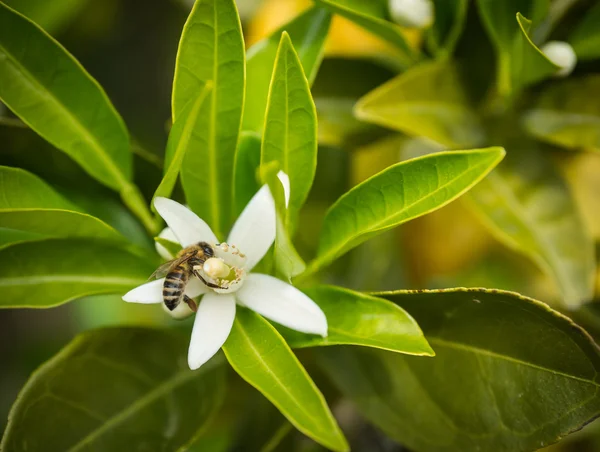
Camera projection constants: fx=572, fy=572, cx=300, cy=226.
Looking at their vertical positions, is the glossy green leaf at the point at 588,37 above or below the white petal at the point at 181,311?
above

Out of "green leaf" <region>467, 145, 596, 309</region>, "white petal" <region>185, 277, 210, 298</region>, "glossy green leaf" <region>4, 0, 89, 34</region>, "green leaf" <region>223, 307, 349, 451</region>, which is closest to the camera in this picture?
"green leaf" <region>223, 307, 349, 451</region>

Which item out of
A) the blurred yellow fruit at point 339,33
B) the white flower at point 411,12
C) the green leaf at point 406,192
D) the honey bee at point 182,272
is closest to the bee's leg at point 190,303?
the honey bee at point 182,272

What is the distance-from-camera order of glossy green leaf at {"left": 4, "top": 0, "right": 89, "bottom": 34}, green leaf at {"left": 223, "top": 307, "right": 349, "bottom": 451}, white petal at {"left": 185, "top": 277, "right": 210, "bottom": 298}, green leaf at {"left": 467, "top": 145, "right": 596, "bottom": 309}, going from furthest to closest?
glossy green leaf at {"left": 4, "top": 0, "right": 89, "bottom": 34}
green leaf at {"left": 467, "top": 145, "right": 596, "bottom": 309}
white petal at {"left": 185, "top": 277, "right": 210, "bottom": 298}
green leaf at {"left": 223, "top": 307, "right": 349, "bottom": 451}

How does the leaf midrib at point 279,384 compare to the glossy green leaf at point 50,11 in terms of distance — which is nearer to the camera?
the leaf midrib at point 279,384

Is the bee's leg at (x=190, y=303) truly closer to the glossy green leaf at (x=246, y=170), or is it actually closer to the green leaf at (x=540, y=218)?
the glossy green leaf at (x=246, y=170)

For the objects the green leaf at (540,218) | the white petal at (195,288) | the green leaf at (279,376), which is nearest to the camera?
the green leaf at (279,376)

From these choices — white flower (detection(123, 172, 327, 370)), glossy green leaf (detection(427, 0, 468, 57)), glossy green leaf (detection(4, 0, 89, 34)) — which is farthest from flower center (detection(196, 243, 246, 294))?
glossy green leaf (detection(4, 0, 89, 34))

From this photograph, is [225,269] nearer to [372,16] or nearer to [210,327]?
[210,327]

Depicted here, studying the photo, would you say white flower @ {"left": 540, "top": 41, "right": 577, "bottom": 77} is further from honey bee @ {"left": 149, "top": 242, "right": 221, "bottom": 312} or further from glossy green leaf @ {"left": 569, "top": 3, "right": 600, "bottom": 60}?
honey bee @ {"left": 149, "top": 242, "right": 221, "bottom": 312}
